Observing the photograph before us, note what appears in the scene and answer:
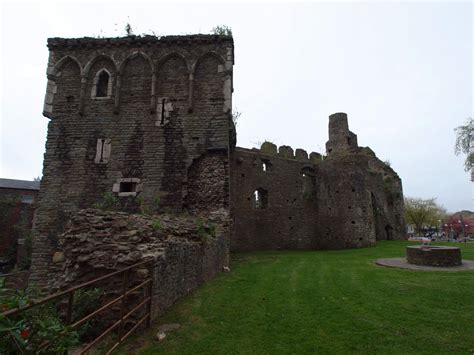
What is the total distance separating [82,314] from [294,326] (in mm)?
3510

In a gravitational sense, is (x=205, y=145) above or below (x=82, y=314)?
above

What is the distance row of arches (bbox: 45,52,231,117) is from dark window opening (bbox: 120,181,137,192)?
10.9 ft

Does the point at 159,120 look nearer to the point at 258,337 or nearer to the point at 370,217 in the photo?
the point at 258,337

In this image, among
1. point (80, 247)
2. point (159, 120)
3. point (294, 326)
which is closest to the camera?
point (294, 326)

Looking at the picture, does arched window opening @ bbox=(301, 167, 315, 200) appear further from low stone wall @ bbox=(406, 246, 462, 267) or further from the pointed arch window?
the pointed arch window

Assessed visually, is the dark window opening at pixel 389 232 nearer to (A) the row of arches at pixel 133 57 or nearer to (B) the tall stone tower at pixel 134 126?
(B) the tall stone tower at pixel 134 126

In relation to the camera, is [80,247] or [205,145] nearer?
[80,247]

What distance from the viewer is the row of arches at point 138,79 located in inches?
501

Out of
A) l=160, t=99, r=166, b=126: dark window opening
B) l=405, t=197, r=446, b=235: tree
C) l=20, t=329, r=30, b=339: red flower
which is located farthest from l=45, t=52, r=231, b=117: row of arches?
l=405, t=197, r=446, b=235: tree

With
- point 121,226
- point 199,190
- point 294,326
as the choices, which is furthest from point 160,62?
point 294,326

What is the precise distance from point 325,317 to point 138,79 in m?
12.0

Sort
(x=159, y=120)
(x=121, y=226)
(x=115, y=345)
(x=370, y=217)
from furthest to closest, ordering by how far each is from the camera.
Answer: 1. (x=370, y=217)
2. (x=159, y=120)
3. (x=121, y=226)
4. (x=115, y=345)

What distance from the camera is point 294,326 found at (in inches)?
193

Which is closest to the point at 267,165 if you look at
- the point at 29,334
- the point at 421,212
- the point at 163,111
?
the point at 163,111
